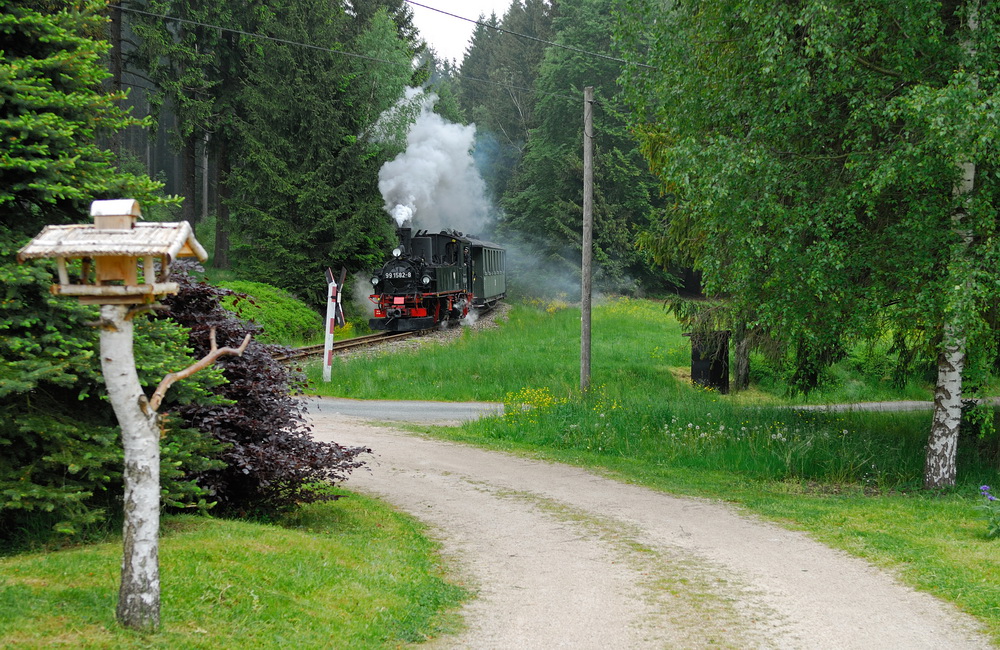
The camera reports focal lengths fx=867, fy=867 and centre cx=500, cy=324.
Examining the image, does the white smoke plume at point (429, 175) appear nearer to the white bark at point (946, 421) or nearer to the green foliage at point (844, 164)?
the green foliage at point (844, 164)

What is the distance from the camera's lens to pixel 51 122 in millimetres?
6469

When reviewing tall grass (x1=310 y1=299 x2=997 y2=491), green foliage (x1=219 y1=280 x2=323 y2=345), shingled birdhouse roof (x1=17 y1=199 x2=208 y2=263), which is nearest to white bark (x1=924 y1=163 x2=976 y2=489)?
tall grass (x1=310 y1=299 x2=997 y2=491)

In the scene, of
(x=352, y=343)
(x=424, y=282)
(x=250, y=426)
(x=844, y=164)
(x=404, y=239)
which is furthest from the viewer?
(x=404, y=239)

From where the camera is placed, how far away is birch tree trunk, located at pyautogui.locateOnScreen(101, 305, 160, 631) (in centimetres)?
477

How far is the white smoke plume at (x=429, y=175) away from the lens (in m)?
32.8

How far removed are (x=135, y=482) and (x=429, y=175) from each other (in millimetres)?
31038

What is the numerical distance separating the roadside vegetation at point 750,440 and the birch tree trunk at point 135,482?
5.70 m

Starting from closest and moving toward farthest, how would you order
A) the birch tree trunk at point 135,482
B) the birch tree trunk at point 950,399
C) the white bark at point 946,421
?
the birch tree trunk at point 135,482 < the birch tree trunk at point 950,399 < the white bark at point 946,421

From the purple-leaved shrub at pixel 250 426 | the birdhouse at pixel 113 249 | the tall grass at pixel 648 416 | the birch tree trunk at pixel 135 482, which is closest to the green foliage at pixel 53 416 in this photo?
the birch tree trunk at pixel 135 482

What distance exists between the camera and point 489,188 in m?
54.8

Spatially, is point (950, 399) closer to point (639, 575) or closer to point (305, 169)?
point (639, 575)

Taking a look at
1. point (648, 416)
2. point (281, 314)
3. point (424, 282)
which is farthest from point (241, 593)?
point (424, 282)

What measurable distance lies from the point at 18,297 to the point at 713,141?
8289 millimetres

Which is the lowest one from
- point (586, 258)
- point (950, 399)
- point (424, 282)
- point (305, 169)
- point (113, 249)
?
point (950, 399)
